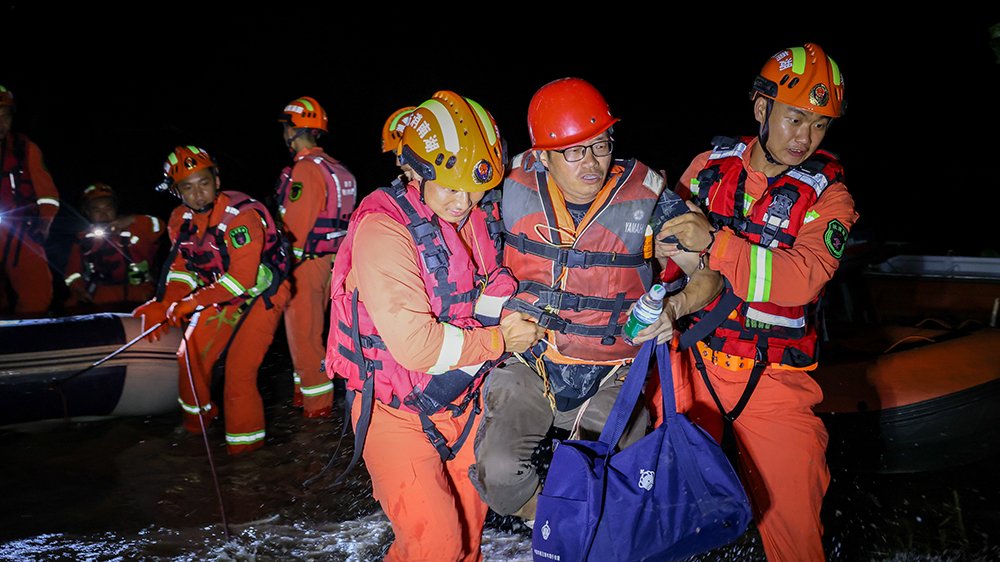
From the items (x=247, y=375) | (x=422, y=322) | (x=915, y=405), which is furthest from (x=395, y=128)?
(x=915, y=405)

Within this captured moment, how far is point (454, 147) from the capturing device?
6.53ft

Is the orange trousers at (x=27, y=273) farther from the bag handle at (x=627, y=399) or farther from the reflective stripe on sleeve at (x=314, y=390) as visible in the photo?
the bag handle at (x=627, y=399)

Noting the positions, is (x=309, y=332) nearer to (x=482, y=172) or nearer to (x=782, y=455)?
(x=482, y=172)

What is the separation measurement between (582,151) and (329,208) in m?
3.21

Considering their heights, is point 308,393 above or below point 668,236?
→ below

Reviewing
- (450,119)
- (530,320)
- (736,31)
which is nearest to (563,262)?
(530,320)

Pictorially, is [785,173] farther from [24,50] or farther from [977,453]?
[24,50]

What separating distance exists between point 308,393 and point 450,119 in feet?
11.2

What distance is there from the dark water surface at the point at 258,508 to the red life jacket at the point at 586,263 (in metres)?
1.47

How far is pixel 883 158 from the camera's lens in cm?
1289

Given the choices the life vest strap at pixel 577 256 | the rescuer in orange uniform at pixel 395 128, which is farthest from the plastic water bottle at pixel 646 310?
the rescuer in orange uniform at pixel 395 128

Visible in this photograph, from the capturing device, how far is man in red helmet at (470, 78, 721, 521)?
2.13 metres

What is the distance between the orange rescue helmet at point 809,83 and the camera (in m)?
2.34

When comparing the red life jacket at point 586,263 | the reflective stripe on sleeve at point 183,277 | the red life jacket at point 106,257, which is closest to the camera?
the red life jacket at point 586,263
